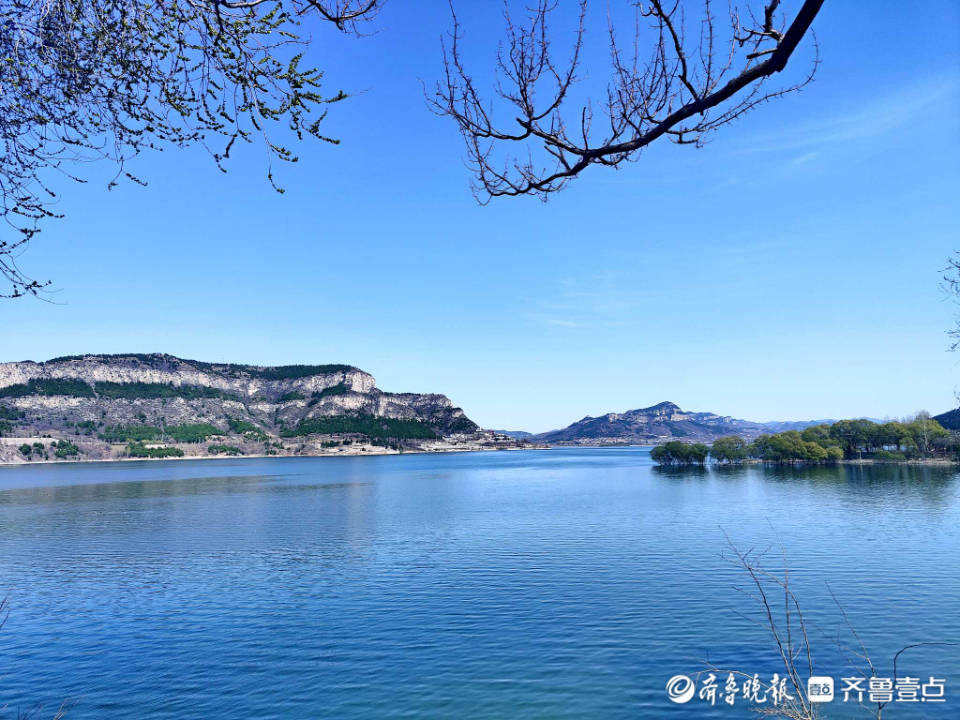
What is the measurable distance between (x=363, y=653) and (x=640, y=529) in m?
39.2

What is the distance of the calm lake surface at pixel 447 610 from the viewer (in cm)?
2005

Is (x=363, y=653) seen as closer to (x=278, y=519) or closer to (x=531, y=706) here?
(x=531, y=706)
